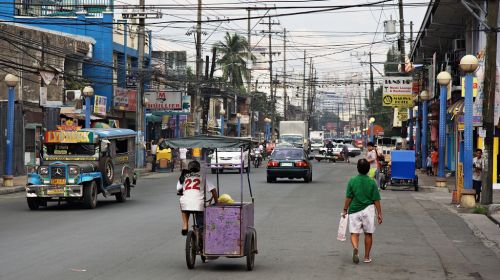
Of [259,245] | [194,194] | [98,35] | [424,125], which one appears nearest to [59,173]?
[259,245]

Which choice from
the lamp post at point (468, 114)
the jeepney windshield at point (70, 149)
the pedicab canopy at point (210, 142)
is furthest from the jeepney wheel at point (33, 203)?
the lamp post at point (468, 114)

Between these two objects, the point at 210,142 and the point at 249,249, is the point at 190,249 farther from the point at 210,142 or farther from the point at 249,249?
the point at 210,142

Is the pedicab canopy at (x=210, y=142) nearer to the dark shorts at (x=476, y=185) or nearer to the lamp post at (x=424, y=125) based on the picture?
the dark shorts at (x=476, y=185)

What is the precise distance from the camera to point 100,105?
5275 cm

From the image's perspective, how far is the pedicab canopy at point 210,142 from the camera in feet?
42.5

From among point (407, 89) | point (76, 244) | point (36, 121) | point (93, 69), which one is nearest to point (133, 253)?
point (76, 244)

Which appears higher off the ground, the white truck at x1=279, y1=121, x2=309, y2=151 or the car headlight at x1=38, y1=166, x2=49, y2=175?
the white truck at x1=279, y1=121, x2=309, y2=151

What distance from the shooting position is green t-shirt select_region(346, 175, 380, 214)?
41.8 ft

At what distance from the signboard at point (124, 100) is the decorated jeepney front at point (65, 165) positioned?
3235 centimetres

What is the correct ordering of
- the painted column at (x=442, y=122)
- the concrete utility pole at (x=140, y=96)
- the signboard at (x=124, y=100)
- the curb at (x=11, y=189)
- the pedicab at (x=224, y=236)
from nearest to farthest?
the pedicab at (x=224, y=236), the curb at (x=11, y=189), the painted column at (x=442, y=122), the concrete utility pole at (x=140, y=96), the signboard at (x=124, y=100)

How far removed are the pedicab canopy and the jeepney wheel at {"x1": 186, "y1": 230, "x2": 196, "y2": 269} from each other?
1.57 meters

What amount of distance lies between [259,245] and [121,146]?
12.6m

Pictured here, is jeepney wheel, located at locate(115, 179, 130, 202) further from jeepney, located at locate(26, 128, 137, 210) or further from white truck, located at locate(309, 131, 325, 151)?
white truck, located at locate(309, 131, 325, 151)

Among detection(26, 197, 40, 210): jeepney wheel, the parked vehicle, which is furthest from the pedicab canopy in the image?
the parked vehicle
